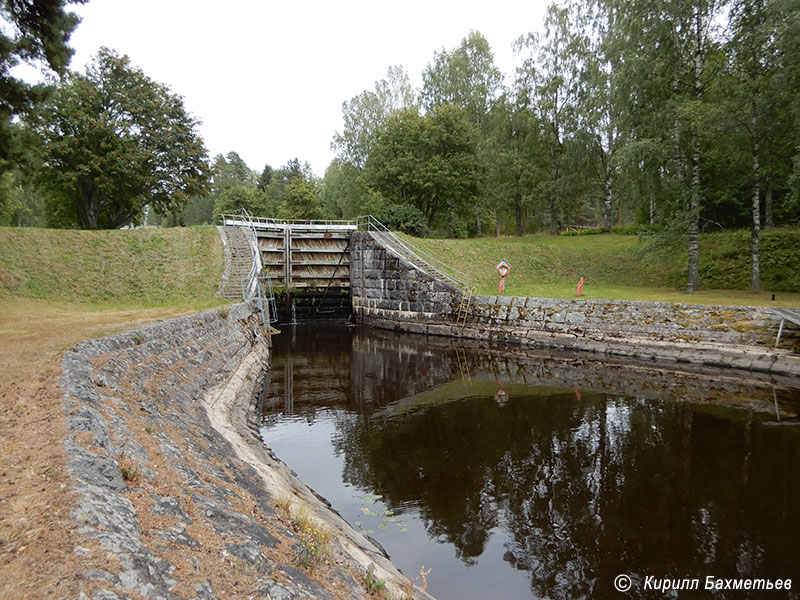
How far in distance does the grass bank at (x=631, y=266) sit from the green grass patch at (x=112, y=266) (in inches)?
504

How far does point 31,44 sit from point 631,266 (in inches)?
1134

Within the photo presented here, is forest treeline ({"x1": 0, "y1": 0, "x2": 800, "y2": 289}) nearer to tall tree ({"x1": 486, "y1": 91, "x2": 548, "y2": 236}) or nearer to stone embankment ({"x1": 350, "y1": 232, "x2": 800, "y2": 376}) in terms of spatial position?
tall tree ({"x1": 486, "y1": 91, "x2": 548, "y2": 236})

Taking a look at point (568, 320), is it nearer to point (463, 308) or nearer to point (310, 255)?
point (463, 308)

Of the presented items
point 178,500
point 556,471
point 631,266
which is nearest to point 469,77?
point 631,266

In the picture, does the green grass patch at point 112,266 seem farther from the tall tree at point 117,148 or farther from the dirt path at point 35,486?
the dirt path at point 35,486

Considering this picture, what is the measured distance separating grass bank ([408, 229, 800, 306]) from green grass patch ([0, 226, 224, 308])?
42.0 feet

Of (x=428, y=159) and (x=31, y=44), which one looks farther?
(x=428, y=159)

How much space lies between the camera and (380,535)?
643 centimetres

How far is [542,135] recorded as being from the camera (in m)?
35.9

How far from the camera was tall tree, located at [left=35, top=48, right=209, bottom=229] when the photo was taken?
25688 mm

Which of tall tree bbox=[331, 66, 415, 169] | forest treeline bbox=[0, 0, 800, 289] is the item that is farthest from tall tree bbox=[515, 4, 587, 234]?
tall tree bbox=[331, 66, 415, 169]

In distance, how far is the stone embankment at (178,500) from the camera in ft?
9.68

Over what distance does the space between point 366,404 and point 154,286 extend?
13760 mm

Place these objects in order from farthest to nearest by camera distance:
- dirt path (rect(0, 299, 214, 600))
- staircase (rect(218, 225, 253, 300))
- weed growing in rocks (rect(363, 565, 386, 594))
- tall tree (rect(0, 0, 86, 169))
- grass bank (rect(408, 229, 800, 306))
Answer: staircase (rect(218, 225, 253, 300)) → grass bank (rect(408, 229, 800, 306)) → tall tree (rect(0, 0, 86, 169)) → weed growing in rocks (rect(363, 565, 386, 594)) → dirt path (rect(0, 299, 214, 600))
